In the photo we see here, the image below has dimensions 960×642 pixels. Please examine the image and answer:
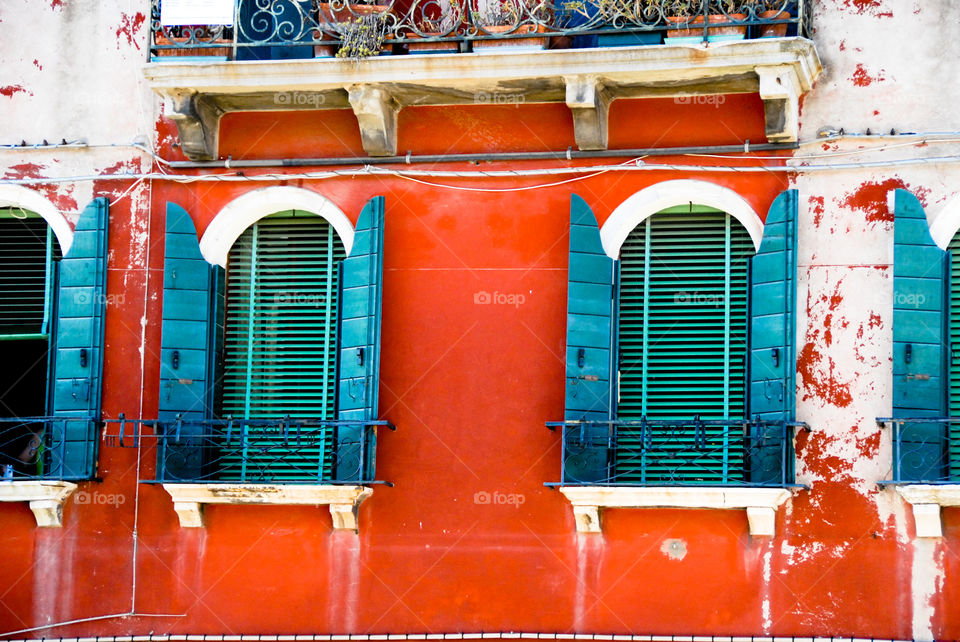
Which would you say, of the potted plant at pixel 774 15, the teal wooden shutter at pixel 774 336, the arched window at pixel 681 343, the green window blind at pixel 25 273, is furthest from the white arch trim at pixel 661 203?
the green window blind at pixel 25 273

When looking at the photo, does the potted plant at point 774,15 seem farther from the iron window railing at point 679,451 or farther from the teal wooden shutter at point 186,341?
the teal wooden shutter at point 186,341

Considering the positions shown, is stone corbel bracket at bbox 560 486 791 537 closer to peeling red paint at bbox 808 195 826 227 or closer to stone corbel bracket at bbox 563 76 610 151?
peeling red paint at bbox 808 195 826 227

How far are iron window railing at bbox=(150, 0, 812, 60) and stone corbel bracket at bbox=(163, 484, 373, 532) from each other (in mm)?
3774

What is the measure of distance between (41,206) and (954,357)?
26.8ft

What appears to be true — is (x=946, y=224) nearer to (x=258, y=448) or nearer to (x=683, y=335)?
(x=683, y=335)

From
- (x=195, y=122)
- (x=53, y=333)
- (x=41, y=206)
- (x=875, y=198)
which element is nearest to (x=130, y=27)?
(x=195, y=122)

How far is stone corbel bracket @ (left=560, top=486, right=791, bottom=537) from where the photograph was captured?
14.1 meters

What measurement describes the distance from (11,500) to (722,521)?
6.12 m

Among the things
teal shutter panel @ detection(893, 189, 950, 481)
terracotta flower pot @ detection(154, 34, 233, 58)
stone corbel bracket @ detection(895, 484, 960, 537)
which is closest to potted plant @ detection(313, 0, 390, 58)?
terracotta flower pot @ detection(154, 34, 233, 58)

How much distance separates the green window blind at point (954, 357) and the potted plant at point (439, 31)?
457 centimetres

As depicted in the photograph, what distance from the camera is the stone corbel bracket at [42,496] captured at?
15.1m

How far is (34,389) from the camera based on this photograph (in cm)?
1673

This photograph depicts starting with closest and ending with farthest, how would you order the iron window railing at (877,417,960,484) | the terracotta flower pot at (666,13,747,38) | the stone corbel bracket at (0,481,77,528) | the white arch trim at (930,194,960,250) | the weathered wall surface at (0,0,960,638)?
the iron window railing at (877,417,960,484) < the weathered wall surface at (0,0,960,638) < the white arch trim at (930,194,960,250) < the terracotta flower pot at (666,13,747,38) < the stone corbel bracket at (0,481,77,528)

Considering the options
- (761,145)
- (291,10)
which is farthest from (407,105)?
(761,145)
